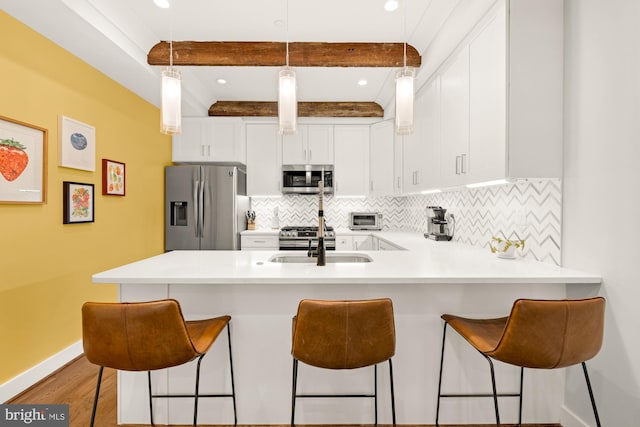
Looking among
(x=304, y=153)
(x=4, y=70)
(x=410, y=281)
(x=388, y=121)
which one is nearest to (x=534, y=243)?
(x=410, y=281)

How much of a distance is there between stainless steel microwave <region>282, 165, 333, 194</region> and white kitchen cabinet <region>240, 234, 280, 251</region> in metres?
0.69

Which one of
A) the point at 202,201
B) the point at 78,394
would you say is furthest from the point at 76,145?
the point at 78,394

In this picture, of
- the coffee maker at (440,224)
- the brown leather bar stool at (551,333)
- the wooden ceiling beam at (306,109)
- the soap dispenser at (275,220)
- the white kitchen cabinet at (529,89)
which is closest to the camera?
the brown leather bar stool at (551,333)

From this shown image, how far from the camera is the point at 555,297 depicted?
1776 millimetres

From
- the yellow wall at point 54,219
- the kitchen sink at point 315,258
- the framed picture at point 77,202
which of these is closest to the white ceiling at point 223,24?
the yellow wall at point 54,219

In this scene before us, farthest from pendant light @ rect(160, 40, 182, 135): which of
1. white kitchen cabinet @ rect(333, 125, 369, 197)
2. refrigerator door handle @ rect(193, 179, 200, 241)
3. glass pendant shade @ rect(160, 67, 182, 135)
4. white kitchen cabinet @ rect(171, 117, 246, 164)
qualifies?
white kitchen cabinet @ rect(333, 125, 369, 197)

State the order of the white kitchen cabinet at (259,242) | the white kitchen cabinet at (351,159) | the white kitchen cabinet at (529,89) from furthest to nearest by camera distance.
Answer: the white kitchen cabinet at (351,159)
the white kitchen cabinet at (259,242)
the white kitchen cabinet at (529,89)

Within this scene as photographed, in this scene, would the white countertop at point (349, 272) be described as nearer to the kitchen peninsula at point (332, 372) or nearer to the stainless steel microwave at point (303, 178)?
the kitchen peninsula at point (332, 372)

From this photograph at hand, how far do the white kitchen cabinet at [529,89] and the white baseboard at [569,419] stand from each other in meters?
1.31

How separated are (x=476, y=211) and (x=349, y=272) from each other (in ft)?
5.65

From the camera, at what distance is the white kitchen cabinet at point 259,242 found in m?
4.19

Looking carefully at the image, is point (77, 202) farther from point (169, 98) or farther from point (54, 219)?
point (169, 98)

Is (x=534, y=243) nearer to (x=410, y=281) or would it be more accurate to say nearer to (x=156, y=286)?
(x=410, y=281)

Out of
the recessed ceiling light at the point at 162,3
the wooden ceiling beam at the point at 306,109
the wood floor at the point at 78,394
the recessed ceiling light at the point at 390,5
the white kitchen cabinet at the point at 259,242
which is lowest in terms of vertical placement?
the wood floor at the point at 78,394
